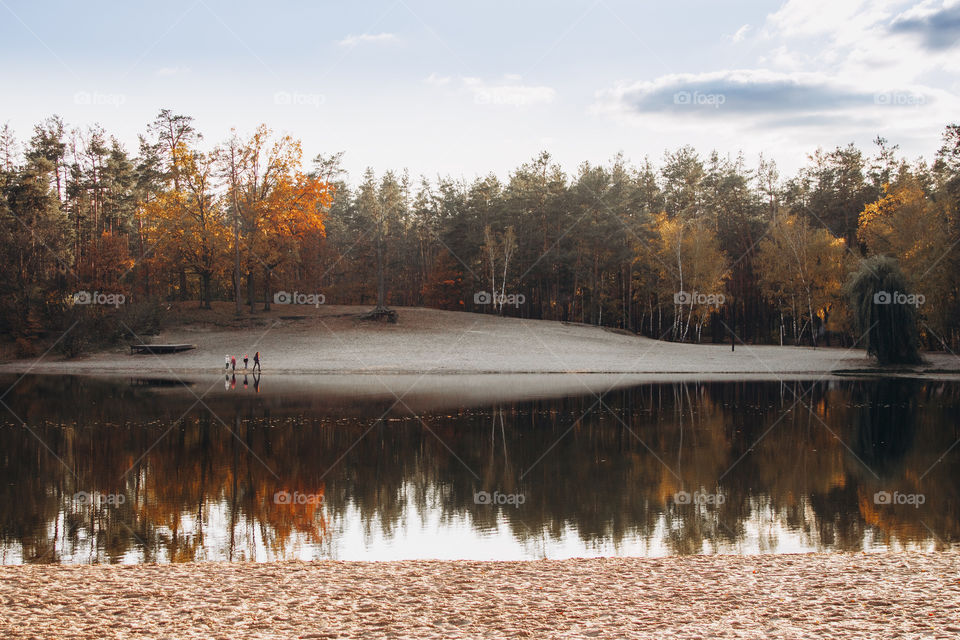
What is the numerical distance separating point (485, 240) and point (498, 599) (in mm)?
64826

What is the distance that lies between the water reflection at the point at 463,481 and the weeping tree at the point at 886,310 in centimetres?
1875

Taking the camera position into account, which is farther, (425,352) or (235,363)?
(425,352)

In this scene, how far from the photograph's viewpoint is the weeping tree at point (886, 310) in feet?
138

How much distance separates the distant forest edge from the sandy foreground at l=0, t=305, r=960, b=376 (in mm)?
3098

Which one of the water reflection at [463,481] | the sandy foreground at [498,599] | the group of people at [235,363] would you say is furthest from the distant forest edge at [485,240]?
the sandy foreground at [498,599]

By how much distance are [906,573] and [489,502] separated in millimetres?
6134

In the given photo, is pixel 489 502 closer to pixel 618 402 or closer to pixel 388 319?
pixel 618 402

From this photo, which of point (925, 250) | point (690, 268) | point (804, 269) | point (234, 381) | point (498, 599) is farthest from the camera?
point (690, 268)

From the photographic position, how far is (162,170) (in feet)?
246

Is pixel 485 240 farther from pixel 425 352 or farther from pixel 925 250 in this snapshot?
pixel 925 250

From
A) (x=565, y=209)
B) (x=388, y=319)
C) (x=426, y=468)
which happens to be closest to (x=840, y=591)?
(x=426, y=468)

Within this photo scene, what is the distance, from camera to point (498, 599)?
6926 mm

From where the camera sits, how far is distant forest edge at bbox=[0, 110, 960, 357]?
4906 cm

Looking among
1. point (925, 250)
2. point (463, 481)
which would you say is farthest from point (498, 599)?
point (925, 250)
